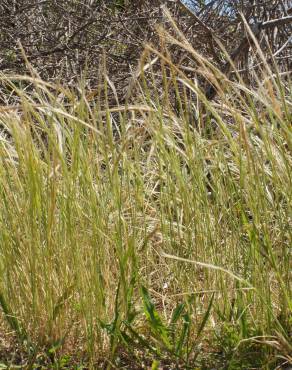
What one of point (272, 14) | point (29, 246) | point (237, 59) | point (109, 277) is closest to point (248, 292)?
point (109, 277)

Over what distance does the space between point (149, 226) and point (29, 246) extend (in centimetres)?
74

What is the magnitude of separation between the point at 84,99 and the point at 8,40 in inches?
128

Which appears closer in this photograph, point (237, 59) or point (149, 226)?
point (149, 226)

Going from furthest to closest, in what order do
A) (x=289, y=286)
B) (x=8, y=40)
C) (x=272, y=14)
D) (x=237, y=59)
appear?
1. (x=8, y=40)
2. (x=272, y=14)
3. (x=237, y=59)
4. (x=289, y=286)

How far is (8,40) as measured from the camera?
16.1ft

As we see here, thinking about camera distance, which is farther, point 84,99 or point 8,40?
point 8,40

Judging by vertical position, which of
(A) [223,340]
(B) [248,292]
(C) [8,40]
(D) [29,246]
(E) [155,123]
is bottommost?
(A) [223,340]

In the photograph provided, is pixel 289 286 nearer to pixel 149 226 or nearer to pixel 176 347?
pixel 176 347

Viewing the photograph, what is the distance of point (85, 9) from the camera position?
512 cm

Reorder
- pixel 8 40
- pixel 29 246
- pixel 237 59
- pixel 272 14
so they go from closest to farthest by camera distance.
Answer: pixel 29 246 < pixel 237 59 < pixel 272 14 < pixel 8 40

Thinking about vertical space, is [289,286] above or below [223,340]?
above

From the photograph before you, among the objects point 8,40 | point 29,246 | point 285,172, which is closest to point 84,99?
point 29,246

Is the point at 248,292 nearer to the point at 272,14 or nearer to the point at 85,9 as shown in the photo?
the point at 272,14

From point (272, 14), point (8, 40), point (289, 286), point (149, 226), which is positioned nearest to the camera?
point (289, 286)
